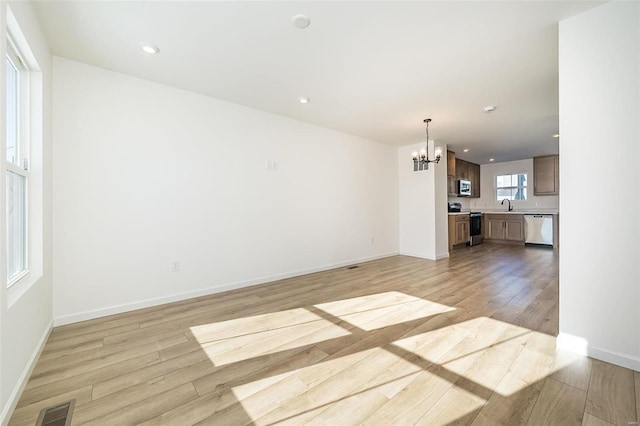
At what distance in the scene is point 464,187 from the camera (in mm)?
7453

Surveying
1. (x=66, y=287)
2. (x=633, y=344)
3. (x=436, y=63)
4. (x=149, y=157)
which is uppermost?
(x=436, y=63)

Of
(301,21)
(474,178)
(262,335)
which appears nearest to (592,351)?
(262,335)

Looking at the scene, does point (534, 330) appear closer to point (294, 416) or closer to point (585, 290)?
point (585, 290)

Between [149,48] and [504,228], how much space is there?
355 inches

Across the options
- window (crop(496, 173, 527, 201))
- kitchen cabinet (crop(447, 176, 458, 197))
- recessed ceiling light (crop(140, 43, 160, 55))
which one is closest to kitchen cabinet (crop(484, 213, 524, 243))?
window (crop(496, 173, 527, 201))

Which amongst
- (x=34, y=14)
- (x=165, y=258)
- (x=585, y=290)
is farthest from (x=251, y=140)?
(x=585, y=290)

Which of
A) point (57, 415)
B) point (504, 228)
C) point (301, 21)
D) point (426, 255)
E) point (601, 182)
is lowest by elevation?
point (57, 415)

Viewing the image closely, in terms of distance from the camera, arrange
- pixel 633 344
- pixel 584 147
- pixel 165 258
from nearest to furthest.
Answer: pixel 633 344 < pixel 584 147 < pixel 165 258

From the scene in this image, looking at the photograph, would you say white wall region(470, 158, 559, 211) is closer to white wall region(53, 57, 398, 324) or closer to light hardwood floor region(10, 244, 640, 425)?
light hardwood floor region(10, 244, 640, 425)

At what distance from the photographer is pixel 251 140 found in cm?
376

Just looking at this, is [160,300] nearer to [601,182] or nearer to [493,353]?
[493,353]

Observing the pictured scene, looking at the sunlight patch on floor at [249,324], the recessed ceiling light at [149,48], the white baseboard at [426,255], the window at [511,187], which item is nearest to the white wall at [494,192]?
the window at [511,187]

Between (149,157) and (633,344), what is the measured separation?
14.8ft

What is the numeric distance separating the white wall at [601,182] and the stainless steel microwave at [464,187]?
572cm
